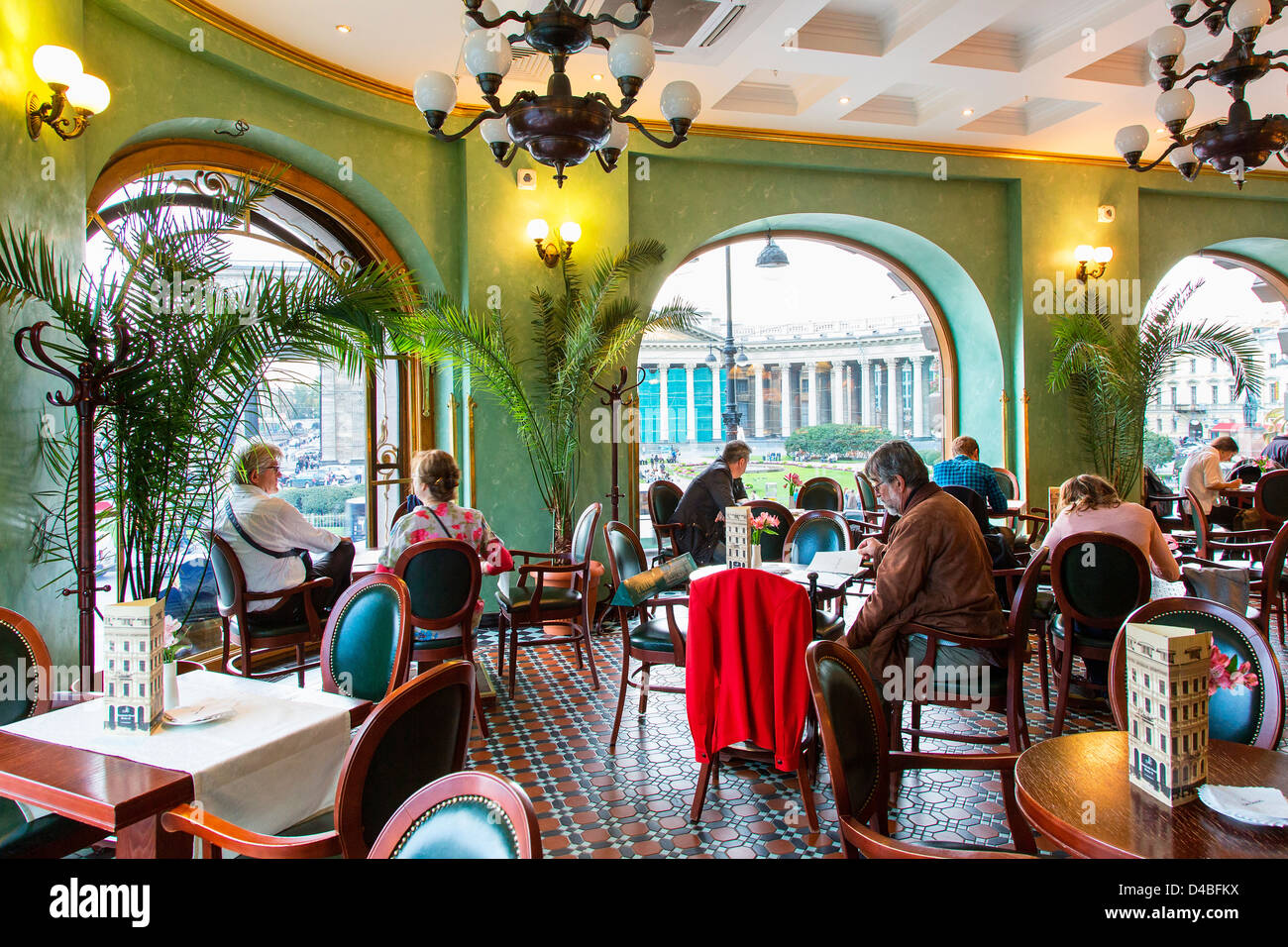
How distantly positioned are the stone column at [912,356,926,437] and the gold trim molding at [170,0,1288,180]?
86.9 inches

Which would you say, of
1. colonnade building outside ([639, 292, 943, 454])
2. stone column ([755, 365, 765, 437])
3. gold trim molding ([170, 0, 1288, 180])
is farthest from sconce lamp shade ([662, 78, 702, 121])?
stone column ([755, 365, 765, 437])

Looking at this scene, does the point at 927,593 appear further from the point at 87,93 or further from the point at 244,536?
the point at 87,93

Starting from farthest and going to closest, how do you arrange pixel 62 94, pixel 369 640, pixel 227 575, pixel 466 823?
pixel 227 575 < pixel 62 94 < pixel 369 640 < pixel 466 823

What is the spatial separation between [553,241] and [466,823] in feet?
18.9

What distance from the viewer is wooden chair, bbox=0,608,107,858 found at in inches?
91.7

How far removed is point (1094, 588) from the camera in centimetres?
396

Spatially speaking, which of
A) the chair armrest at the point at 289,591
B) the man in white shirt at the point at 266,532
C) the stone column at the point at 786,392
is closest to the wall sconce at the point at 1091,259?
the stone column at the point at 786,392

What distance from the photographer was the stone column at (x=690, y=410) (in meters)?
8.42

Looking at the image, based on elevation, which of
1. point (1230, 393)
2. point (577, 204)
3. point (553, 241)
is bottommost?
point (1230, 393)

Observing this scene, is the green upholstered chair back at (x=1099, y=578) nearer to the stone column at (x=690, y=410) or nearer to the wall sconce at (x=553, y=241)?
the wall sconce at (x=553, y=241)

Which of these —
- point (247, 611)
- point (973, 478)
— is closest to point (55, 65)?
point (247, 611)

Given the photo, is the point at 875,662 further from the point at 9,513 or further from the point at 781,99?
the point at 781,99

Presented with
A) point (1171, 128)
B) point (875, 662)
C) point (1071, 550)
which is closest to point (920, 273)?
point (1171, 128)

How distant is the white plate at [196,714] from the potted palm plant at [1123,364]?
7830 millimetres
